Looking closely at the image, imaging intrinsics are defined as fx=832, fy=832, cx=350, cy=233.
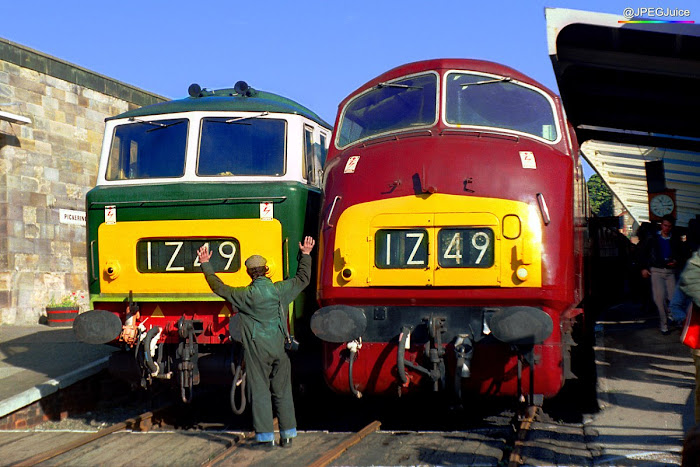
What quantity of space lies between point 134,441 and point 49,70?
11328mm

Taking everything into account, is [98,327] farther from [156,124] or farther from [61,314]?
[61,314]

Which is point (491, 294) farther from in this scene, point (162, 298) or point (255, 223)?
point (162, 298)

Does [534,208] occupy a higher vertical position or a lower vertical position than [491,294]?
higher

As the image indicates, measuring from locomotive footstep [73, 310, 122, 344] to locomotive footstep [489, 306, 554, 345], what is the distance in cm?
356

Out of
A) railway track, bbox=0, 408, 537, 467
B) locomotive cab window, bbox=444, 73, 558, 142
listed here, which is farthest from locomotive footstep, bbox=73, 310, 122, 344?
locomotive cab window, bbox=444, 73, 558, 142

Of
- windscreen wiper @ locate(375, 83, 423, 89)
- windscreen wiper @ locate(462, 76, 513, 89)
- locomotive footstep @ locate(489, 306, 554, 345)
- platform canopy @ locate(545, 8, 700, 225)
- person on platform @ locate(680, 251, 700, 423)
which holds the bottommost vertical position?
locomotive footstep @ locate(489, 306, 554, 345)

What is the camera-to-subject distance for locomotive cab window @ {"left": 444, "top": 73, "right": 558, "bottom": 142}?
23.5 feet

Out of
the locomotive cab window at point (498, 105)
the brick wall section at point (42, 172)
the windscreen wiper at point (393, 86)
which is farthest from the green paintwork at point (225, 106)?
the brick wall section at point (42, 172)

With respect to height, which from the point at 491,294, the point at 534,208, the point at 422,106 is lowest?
the point at 491,294

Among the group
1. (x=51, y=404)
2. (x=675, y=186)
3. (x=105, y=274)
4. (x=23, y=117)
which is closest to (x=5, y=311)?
(x=23, y=117)

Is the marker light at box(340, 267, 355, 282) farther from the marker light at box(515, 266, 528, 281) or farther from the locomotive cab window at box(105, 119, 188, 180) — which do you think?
the locomotive cab window at box(105, 119, 188, 180)

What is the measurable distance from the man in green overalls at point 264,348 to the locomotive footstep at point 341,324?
0.44 meters

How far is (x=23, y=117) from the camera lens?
50.8 feet

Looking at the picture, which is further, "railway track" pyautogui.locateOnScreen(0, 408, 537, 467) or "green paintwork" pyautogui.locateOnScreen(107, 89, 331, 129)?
"green paintwork" pyautogui.locateOnScreen(107, 89, 331, 129)
